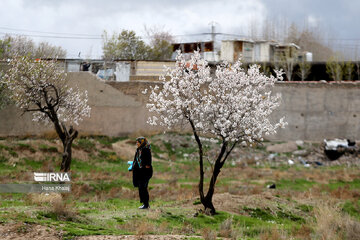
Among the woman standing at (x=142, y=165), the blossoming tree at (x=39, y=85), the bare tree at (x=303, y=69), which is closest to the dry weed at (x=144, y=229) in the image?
the woman standing at (x=142, y=165)

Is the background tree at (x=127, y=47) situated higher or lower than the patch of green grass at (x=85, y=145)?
higher

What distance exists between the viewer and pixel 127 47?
58.8 meters

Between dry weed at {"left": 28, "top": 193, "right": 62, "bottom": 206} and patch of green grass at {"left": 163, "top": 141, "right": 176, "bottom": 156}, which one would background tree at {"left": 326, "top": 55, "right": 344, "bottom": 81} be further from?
dry weed at {"left": 28, "top": 193, "right": 62, "bottom": 206}

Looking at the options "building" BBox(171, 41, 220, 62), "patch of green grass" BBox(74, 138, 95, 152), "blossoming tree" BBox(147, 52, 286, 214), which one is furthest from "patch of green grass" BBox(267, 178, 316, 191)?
"building" BBox(171, 41, 220, 62)

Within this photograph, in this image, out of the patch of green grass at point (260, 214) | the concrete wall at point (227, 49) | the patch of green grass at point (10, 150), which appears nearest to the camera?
the patch of green grass at point (260, 214)

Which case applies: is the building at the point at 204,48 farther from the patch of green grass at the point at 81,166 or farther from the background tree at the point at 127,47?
the patch of green grass at the point at 81,166

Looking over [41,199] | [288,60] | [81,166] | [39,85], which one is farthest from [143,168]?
[288,60]

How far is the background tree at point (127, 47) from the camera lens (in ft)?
191

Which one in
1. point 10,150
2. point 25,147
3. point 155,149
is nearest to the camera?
point 10,150

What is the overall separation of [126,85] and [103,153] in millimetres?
8442

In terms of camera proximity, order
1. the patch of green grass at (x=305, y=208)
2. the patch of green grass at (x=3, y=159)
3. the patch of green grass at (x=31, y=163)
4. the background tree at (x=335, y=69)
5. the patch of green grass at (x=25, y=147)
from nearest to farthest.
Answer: the patch of green grass at (x=305, y=208) < the patch of green grass at (x=3, y=159) < the patch of green grass at (x=31, y=163) < the patch of green grass at (x=25, y=147) < the background tree at (x=335, y=69)

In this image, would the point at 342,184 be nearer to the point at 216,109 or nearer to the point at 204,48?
the point at 216,109

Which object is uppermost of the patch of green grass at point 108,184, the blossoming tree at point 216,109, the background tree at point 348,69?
the background tree at point 348,69

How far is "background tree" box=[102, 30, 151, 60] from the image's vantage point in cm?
5815
